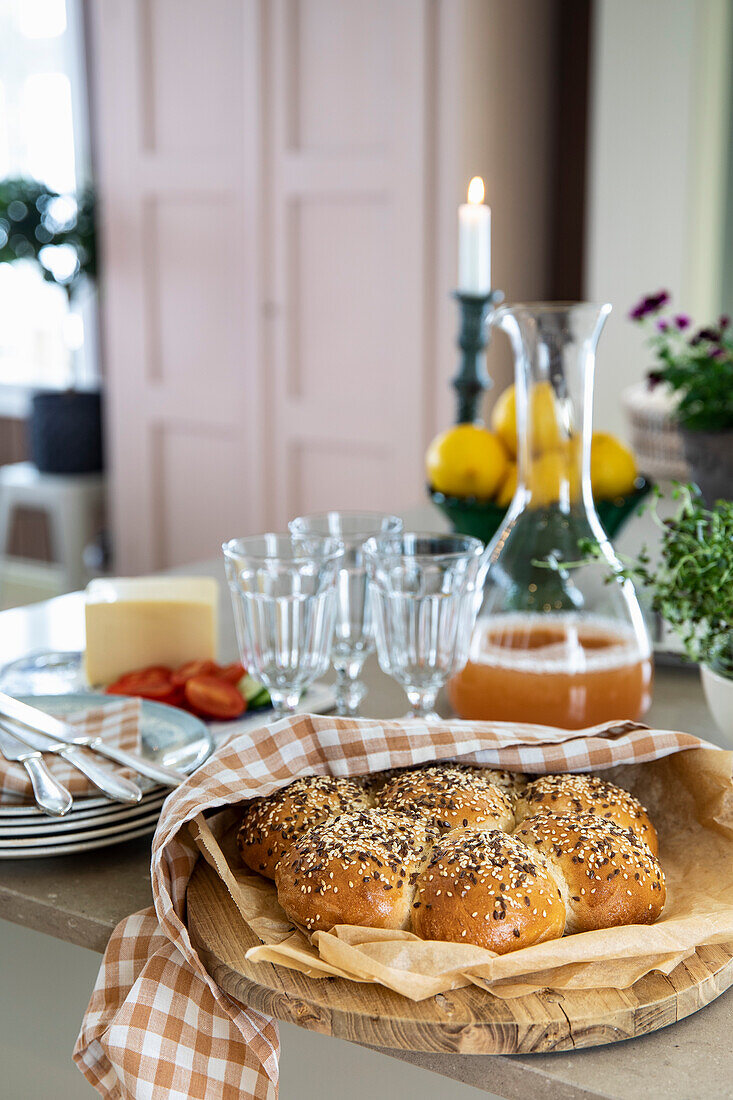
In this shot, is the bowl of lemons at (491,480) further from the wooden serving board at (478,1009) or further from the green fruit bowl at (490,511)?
the wooden serving board at (478,1009)

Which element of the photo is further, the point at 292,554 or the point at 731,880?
the point at 292,554

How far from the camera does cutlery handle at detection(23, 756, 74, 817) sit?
79cm

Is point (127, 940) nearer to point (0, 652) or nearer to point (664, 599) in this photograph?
point (664, 599)

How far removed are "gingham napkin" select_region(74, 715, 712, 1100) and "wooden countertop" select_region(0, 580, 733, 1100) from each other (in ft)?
0.21

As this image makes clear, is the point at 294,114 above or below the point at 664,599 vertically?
above

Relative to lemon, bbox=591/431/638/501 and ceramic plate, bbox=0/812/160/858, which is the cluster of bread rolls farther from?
lemon, bbox=591/431/638/501

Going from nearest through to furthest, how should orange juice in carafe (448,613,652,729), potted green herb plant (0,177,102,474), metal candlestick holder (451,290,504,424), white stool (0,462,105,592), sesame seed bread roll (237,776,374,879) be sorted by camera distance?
sesame seed bread roll (237,776,374,879) → orange juice in carafe (448,613,652,729) → metal candlestick holder (451,290,504,424) → potted green herb plant (0,177,102,474) → white stool (0,462,105,592)

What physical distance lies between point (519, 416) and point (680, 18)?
2194 mm

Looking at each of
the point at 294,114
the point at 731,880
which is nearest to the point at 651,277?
the point at 294,114

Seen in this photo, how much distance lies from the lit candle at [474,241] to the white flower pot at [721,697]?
1.94 feet

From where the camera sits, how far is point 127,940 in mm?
708

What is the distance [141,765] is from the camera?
0.84 metres

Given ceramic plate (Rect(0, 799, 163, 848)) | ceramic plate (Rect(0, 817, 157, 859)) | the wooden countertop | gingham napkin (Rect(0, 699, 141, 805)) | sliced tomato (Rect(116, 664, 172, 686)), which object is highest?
gingham napkin (Rect(0, 699, 141, 805))

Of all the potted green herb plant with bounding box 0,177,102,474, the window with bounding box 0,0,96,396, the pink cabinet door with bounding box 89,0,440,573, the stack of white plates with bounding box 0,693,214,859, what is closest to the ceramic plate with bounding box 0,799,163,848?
the stack of white plates with bounding box 0,693,214,859
